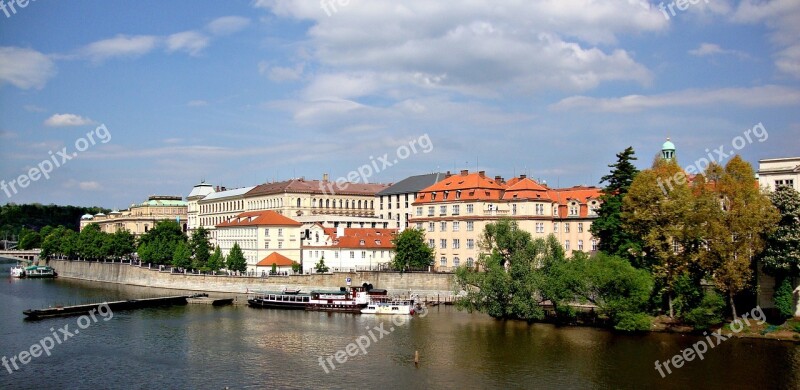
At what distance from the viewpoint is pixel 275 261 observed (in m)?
98.9

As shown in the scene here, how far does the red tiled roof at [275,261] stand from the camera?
324 feet

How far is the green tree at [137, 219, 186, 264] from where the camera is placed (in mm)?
113625

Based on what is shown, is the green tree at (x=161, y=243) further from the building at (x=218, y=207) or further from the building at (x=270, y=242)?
the building at (x=270, y=242)

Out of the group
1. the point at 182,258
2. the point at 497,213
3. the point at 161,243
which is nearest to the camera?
the point at 497,213

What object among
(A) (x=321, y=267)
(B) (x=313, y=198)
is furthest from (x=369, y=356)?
(B) (x=313, y=198)

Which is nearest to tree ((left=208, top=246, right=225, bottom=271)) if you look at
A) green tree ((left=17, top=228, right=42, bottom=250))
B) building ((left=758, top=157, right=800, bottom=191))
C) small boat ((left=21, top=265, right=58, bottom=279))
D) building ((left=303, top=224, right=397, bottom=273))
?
building ((left=303, top=224, right=397, bottom=273))

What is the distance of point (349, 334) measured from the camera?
2336 inches

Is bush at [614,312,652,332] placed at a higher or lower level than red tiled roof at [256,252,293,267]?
lower

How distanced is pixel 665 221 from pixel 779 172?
958cm

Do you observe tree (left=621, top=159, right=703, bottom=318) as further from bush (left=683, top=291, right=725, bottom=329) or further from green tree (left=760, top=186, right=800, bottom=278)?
green tree (left=760, top=186, right=800, bottom=278)

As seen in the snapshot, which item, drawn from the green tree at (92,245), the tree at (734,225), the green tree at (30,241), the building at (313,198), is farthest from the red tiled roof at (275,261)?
the green tree at (30,241)

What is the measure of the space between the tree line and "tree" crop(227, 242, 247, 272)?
149 ft

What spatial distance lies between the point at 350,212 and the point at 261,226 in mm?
32182

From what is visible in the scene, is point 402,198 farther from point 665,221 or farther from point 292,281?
point 665,221
